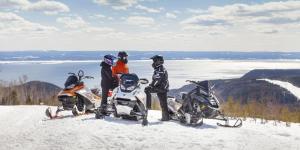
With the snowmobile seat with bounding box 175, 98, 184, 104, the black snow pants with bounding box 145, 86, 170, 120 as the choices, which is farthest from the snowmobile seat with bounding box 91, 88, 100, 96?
the snowmobile seat with bounding box 175, 98, 184, 104

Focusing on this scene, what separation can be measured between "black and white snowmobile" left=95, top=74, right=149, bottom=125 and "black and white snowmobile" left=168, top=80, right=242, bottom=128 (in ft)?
3.81

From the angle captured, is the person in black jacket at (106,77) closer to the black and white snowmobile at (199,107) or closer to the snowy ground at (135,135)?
the snowy ground at (135,135)

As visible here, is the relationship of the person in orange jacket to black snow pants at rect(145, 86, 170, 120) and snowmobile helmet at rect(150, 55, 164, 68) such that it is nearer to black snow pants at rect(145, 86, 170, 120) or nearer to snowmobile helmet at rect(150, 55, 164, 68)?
black snow pants at rect(145, 86, 170, 120)

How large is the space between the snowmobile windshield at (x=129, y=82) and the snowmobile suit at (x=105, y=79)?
0.69 m

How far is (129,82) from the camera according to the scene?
14.3m

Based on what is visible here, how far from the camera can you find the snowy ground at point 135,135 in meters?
10.8

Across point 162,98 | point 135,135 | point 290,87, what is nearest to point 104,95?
point 162,98

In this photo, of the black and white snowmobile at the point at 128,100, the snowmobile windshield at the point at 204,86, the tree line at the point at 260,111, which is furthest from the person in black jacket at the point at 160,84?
the tree line at the point at 260,111

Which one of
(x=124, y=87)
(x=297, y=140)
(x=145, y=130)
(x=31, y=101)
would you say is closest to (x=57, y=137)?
(x=145, y=130)

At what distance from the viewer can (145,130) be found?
12.2 metres

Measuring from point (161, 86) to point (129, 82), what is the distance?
987mm

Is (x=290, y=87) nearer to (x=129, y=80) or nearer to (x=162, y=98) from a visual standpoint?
(x=162, y=98)

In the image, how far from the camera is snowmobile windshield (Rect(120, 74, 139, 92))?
14281mm

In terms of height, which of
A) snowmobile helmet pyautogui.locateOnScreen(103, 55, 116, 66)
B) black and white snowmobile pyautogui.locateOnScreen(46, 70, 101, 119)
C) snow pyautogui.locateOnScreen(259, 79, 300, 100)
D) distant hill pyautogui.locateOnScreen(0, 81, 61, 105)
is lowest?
snow pyautogui.locateOnScreen(259, 79, 300, 100)
